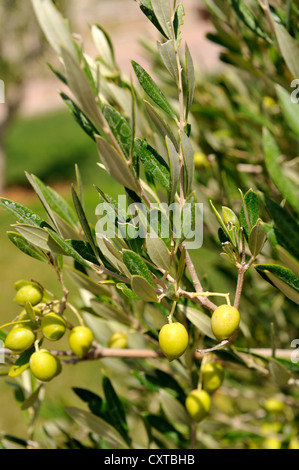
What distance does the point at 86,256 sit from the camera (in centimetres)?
54

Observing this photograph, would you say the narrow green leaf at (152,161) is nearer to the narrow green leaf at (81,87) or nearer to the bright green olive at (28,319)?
the narrow green leaf at (81,87)

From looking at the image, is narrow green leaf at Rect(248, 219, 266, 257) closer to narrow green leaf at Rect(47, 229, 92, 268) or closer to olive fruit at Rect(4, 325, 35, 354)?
narrow green leaf at Rect(47, 229, 92, 268)

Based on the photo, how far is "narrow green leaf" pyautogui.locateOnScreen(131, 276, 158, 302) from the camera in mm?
480

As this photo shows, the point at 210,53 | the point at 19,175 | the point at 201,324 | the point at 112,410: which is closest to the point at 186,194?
the point at 201,324

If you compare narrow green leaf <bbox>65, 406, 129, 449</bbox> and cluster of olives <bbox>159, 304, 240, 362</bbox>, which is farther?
narrow green leaf <bbox>65, 406, 129, 449</bbox>

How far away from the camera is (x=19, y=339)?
1.88 feet

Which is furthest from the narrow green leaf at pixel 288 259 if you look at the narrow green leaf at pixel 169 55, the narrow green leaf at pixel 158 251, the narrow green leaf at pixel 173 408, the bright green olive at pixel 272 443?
the bright green olive at pixel 272 443

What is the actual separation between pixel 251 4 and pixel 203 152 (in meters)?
0.35

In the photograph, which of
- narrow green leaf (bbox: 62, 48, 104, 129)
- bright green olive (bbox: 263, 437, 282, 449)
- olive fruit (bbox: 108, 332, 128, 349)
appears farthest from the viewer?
bright green olive (bbox: 263, 437, 282, 449)

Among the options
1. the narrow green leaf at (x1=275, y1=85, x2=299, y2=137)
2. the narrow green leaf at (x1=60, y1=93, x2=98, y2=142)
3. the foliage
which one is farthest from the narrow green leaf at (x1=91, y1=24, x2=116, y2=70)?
the narrow green leaf at (x1=275, y1=85, x2=299, y2=137)

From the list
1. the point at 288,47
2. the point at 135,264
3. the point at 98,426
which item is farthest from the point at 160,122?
the point at 98,426

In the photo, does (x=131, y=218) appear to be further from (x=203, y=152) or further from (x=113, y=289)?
(x=203, y=152)

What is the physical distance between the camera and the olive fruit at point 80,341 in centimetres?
64

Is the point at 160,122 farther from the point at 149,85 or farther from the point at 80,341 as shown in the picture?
the point at 80,341
